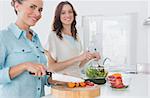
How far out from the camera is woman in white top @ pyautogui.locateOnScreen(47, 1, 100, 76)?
5.33ft

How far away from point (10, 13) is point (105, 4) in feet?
3.47

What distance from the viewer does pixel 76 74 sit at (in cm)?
168

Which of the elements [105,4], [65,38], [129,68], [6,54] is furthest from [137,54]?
[6,54]

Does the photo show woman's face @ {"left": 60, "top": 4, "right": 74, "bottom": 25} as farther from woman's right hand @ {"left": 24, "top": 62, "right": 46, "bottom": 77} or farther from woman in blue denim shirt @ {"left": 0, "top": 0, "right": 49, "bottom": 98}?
woman's right hand @ {"left": 24, "top": 62, "right": 46, "bottom": 77}

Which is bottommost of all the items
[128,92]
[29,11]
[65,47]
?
[128,92]

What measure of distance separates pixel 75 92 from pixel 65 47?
0.67m

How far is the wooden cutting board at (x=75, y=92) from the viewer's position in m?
1.08

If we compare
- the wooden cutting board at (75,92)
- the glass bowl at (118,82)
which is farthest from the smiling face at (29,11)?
the glass bowl at (118,82)

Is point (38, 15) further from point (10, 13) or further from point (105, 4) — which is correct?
point (10, 13)

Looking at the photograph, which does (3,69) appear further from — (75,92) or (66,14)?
(66,14)

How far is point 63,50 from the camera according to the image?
171cm

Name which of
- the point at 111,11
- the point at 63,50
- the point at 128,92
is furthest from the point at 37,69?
the point at 111,11

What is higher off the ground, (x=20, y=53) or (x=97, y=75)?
(x=20, y=53)

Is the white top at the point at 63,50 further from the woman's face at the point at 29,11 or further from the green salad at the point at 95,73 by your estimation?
the woman's face at the point at 29,11
